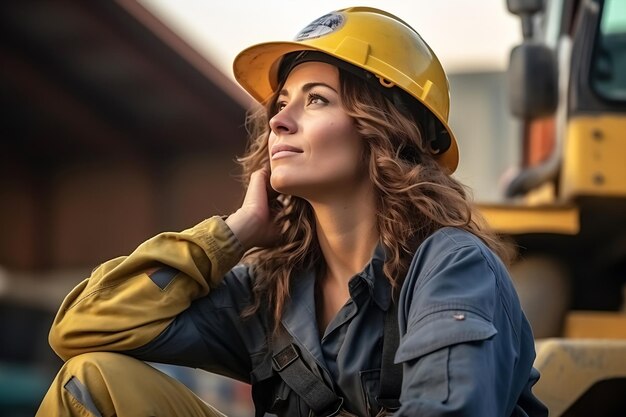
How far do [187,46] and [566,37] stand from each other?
888 cm

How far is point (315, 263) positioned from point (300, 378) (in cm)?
38

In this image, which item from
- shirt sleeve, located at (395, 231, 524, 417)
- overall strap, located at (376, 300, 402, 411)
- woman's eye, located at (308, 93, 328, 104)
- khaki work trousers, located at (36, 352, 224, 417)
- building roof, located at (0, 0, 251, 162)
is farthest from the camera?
building roof, located at (0, 0, 251, 162)

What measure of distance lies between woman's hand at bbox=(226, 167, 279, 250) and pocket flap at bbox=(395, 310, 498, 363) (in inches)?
32.7

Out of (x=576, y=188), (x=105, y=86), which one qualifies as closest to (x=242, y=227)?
(x=576, y=188)

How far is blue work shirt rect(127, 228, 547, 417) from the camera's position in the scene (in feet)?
8.51

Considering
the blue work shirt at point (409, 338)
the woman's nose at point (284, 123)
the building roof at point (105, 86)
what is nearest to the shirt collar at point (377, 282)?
the blue work shirt at point (409, 338)

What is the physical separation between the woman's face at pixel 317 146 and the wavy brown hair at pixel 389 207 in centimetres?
3

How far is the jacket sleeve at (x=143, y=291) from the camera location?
127 inches

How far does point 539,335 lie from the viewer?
4.67 m

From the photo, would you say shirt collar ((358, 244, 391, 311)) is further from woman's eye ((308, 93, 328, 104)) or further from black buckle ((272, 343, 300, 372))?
woman's eye ((308, 93, 328, 104))

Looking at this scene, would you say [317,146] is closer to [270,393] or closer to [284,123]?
[284,123]

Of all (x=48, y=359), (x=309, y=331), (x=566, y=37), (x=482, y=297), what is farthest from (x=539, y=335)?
(x=48, y=359)

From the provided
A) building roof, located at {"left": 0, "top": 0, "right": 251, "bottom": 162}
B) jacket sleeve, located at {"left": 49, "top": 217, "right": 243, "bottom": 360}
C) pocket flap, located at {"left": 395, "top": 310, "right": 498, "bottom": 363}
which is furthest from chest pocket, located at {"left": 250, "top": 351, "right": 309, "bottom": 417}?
building roof, located at {"left": 0, "top": 0, "right": 251, "bottom": 162}

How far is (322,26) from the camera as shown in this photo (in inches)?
133
